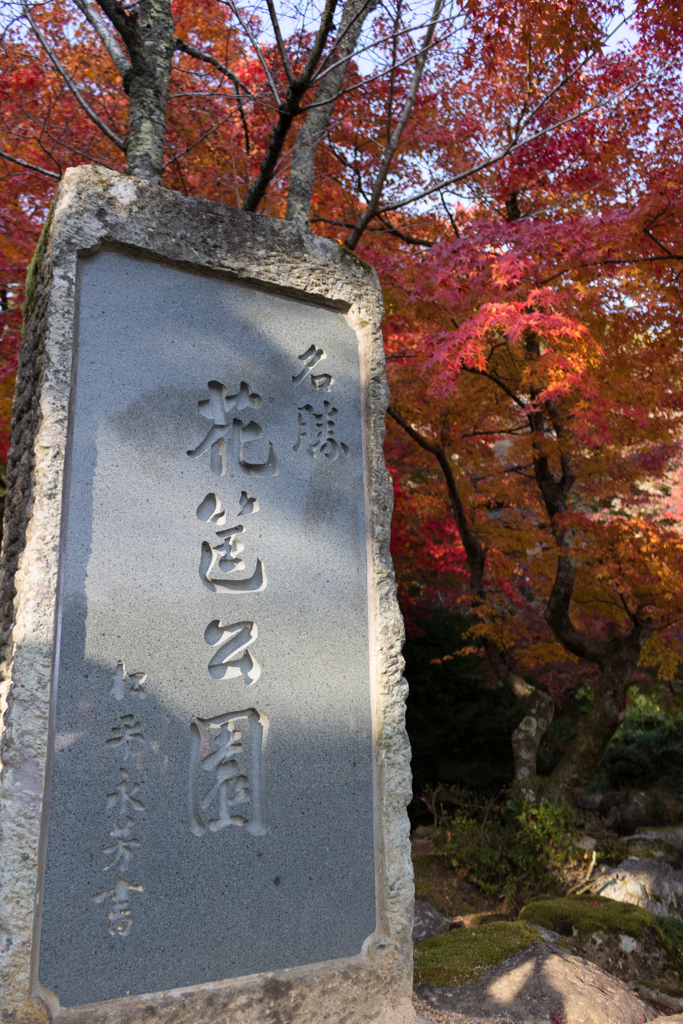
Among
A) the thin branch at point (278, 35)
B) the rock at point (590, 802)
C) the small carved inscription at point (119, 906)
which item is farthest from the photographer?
the rock at point (590, 802)

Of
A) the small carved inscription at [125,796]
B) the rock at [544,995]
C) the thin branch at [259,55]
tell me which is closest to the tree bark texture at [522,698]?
the rock at [544,995]

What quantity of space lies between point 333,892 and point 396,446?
6.50 metres

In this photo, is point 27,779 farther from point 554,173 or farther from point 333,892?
point 554,173

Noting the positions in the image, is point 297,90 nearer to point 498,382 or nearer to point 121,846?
point 121,846

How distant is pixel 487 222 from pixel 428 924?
548 centimetres

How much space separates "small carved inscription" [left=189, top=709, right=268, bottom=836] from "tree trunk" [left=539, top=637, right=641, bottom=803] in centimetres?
613

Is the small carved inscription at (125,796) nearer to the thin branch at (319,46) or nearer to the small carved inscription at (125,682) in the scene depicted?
the small carved inscription at (125,682)

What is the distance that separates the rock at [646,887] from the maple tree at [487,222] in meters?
1.21

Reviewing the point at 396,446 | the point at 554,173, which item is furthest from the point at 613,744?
the point at 554,173

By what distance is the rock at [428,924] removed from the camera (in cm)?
507

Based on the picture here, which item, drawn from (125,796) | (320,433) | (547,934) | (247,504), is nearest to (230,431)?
(247,504)

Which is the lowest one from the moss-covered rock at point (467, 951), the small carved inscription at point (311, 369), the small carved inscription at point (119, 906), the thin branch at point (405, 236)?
the moss-covered rock at point (467, 951)

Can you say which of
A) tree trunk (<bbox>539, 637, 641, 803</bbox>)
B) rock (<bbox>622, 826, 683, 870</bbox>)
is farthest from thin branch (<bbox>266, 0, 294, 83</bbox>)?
rock (<bbox>622, 826, 683, 870</bbox>)

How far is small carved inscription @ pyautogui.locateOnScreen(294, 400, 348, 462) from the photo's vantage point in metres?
2.69
